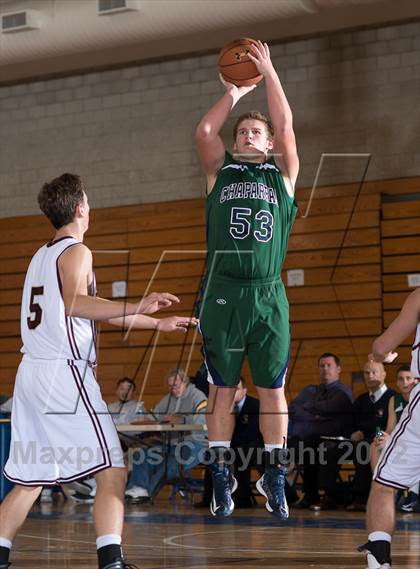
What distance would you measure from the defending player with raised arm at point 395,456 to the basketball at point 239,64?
1.78m

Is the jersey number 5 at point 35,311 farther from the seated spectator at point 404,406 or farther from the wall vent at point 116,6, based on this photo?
the wall vent at point 116,6

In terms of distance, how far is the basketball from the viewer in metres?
6.31

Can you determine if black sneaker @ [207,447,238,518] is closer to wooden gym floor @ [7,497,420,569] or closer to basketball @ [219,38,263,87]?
wooden gym floor @ [7,497,420,569]

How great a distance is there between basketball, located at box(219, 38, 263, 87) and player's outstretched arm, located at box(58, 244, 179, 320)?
1.59m

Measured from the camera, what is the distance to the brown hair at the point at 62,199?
5.68 m

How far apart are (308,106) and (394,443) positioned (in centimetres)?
1014

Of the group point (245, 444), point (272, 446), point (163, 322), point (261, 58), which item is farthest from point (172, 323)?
point (245, 444)

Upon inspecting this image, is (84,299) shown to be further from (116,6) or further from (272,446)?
(116,6)

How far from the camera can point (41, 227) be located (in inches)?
688

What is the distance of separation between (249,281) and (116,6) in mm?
8675

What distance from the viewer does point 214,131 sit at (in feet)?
20.6

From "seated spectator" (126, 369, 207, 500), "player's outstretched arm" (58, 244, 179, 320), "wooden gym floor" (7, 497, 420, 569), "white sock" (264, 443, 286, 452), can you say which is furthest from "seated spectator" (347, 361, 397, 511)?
"player's outstretched arm" (58, 244, 179, 320)

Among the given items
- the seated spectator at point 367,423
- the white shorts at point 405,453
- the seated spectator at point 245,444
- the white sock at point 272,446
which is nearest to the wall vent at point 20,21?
the seated spectator at point 245,444

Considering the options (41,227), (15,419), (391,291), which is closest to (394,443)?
(15,419)
